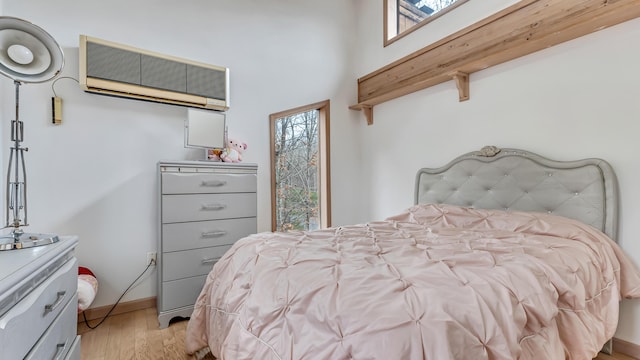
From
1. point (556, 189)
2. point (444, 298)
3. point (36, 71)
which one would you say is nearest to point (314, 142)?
point (556, 189)

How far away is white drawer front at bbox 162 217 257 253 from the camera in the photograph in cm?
197

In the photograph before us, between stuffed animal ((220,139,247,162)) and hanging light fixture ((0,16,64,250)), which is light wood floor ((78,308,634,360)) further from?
stuffed animal ((220,139,247,162))

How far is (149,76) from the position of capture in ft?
7.16

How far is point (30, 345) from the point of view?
805 mm

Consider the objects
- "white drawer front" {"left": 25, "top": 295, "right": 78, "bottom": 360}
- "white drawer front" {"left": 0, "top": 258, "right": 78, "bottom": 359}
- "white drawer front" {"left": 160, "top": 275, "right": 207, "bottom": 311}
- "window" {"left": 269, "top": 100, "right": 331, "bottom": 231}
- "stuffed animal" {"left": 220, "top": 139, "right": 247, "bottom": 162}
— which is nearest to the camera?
"white drawer front" {"left": 0, "top": 258, "right": 78, "bottom": 359}

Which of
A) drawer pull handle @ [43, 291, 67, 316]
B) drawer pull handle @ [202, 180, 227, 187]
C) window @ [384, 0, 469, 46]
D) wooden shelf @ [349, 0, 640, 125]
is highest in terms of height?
window @ [384, 0, 469, 46]

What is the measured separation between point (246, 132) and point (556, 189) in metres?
2.45

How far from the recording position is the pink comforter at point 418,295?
72 centimetres

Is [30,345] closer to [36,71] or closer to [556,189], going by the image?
[36,71]

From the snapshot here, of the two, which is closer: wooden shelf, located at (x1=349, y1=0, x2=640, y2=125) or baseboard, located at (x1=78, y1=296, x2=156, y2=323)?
wooden shelf, located at (x1=349, y1=0, x2=640, y2=125)

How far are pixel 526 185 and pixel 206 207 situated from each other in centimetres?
230

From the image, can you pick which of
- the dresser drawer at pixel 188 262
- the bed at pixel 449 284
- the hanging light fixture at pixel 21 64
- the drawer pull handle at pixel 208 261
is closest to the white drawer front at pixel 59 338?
the hanging light fixture at pixel 21 64

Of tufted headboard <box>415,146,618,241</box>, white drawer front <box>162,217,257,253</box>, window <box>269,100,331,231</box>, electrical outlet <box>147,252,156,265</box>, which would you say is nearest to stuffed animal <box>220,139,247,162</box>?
window <box>269,100,331,231</box>

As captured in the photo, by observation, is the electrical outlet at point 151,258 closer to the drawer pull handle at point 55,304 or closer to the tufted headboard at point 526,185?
the drawer pull handle at point 55,304
